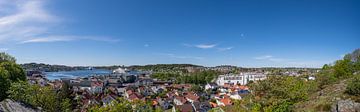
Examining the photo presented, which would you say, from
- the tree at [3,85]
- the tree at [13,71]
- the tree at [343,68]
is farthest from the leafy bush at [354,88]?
the tree at [13,71]

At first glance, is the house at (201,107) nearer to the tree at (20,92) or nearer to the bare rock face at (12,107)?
the tree at (20,92)

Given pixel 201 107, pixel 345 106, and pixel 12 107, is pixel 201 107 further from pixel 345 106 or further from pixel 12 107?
pixel 12 107

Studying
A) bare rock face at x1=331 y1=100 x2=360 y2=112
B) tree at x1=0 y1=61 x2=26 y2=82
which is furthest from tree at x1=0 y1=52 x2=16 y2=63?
bare rock face at x1=331 y1=100 x2=360 y2=112

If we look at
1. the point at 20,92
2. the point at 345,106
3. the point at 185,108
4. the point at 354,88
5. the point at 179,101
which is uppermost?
the point at 354,88

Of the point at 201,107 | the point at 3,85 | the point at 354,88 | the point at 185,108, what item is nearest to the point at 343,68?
the point at 354,88

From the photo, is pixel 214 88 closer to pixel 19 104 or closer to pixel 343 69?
pixel 343 69

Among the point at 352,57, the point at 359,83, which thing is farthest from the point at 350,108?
the point at 352,57

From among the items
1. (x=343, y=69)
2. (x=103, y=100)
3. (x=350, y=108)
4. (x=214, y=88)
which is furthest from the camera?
(x=214, y=88)

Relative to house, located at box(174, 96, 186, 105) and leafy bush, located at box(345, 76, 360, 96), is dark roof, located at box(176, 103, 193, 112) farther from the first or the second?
leafy bush, located at box(345, 76, 360, 96)
